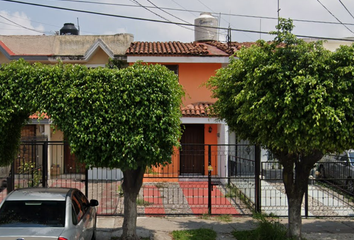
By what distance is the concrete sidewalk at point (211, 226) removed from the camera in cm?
858

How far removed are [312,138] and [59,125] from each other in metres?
4.46

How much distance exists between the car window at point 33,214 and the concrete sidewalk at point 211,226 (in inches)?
102

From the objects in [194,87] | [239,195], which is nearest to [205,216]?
[239,195]

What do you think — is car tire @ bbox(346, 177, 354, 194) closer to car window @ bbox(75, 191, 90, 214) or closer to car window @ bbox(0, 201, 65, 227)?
car window @ bbox(75, 191, 90, 214)

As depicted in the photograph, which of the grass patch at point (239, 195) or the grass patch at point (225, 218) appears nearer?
the grass patch at point (225, 218)

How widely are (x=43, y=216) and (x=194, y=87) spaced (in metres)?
11.1

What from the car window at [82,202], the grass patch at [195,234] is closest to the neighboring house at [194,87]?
the grass patch at [195,234]

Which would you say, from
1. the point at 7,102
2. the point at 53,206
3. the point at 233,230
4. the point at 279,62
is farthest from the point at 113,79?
the point at 233,230

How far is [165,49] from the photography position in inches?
633

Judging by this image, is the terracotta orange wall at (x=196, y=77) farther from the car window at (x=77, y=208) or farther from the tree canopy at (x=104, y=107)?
the car window at (x=77, y=208)

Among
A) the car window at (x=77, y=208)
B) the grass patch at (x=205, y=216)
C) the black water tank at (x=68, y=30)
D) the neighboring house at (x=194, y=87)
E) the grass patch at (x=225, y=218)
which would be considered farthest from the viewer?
the black water tank at (x=68, y=30)

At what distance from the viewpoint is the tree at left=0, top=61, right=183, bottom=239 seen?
21.1 feet

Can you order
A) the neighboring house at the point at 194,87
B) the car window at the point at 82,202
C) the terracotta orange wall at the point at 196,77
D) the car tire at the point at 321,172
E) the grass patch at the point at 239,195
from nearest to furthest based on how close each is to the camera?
1. the car window at the point at 82,202
2. the grass patch at the point at 239,195
3. the car tire at the point at 321,172
4. the neighboring house at the point at 194,87
5. the terracotta orange wall at the point at 196,77

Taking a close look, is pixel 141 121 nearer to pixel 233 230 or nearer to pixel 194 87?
pixel 233 230
